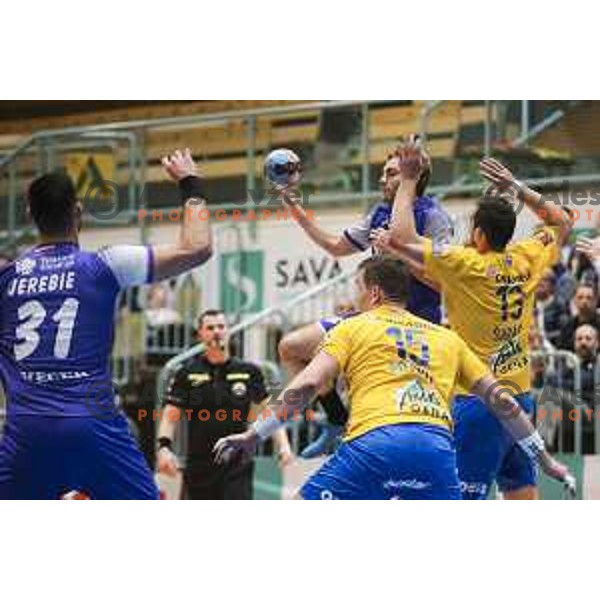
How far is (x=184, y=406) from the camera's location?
1065 cm

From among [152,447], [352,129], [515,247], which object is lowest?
[152,447]

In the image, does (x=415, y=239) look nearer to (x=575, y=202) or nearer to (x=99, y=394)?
(x=99, y=394)

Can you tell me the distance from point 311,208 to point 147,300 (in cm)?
230

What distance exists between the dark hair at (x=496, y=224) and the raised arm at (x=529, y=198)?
37 cm

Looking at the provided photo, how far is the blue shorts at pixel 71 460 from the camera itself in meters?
6.75

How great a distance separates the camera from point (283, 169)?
935 centimetres

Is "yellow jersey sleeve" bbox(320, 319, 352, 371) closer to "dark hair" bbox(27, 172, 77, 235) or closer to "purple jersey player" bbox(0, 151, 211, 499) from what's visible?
"purple jersey player" bbox(0, 151, 211, 499)

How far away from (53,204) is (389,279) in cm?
145

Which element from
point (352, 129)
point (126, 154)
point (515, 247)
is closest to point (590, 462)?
point (515, 247)

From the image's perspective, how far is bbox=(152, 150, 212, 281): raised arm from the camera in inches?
260

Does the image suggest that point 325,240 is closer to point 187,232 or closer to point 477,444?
point 477,444

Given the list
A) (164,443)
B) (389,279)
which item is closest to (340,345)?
(389,279)

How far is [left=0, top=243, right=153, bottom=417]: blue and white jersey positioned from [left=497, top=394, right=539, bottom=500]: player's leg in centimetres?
223

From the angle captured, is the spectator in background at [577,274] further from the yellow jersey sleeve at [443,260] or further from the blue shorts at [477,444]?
the blue shorts at [477,444]
